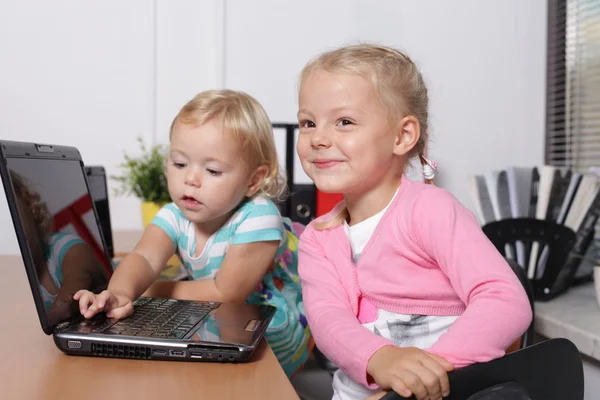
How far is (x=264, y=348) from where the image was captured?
33.1 inches

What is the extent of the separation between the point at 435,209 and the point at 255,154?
461 millimetres

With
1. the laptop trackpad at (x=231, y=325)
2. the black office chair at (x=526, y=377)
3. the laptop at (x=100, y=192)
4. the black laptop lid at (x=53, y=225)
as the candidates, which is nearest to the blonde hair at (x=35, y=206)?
the black laptop lid at (x=53, y=225)

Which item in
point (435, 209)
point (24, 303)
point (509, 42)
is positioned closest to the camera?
point (435, 209)

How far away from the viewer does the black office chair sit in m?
0.69

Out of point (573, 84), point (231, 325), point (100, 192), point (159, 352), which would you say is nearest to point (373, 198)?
point (231, 325)

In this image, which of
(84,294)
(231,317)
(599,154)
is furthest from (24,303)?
(599,154)

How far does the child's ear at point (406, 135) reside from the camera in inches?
39.3

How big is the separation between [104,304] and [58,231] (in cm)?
14

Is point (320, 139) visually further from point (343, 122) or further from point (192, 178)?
point (192, 178)

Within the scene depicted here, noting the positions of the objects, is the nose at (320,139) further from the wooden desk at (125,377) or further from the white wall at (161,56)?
the white wall at (161,56)

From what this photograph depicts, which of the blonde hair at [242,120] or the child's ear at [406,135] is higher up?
the child's ear at [406,135]

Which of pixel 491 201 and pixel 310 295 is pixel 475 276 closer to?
pixel 310 295

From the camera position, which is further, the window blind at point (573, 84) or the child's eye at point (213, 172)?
the window blind at point (573, 84)

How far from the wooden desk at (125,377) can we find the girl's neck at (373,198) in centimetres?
29
